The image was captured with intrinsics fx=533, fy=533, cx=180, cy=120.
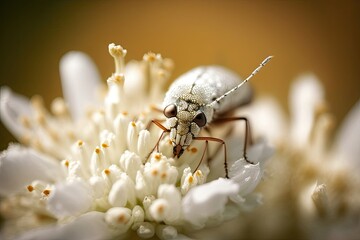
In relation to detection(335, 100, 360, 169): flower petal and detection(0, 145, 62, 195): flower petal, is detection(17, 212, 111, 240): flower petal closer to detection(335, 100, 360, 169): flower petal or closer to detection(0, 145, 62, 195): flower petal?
detection(0, 145, 62, 195): flower petal

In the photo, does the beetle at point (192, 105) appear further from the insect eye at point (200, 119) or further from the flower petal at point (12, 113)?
the flower petal at point (12, 113)

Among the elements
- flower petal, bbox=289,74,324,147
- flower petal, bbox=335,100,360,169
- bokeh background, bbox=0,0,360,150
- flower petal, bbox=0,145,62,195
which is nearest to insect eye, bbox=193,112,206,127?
flower petal, bbox=0,145,62,195

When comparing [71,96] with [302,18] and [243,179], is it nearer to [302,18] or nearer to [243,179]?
[243,179]

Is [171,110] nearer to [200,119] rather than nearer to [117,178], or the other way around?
[200,119]

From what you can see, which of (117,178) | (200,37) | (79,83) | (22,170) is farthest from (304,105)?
(200,37)

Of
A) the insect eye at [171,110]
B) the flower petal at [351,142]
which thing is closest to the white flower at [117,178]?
the insect eye at [171,110]

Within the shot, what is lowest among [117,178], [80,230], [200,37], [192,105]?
[80,230]
